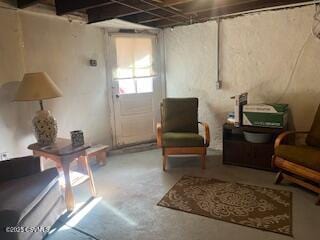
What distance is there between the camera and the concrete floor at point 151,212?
2.07 metres

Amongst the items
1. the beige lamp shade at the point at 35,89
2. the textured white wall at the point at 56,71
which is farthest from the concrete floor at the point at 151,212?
the beige lamp shade at the point at 35,89

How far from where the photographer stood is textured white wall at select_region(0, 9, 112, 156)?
2693mm

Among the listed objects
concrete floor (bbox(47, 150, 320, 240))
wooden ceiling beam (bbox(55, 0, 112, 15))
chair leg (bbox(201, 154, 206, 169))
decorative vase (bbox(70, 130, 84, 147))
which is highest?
wooden ceiling beam (bbox(55, 0, 112, 15))

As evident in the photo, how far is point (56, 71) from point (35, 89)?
28.6 inches

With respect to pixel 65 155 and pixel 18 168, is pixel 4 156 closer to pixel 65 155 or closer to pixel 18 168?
pixel 18 168

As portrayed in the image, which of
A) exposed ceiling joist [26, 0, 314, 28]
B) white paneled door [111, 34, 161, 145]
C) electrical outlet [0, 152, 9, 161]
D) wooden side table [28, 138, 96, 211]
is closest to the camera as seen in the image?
wooden side table [28, 138, 96, 211]

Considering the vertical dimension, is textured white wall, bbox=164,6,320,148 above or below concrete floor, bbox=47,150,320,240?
above

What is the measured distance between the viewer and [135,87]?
423 centimetres

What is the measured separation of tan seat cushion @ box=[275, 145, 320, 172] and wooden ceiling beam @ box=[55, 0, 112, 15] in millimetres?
2306

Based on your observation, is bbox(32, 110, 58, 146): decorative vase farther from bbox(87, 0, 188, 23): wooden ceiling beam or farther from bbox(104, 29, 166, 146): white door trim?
bbox(104, 29, 166, 146): white door trim

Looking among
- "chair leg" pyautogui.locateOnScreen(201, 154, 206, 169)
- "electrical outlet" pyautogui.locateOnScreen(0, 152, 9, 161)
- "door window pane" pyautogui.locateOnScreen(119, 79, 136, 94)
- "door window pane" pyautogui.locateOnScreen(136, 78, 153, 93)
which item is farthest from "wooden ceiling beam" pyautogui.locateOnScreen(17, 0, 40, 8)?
"chair leg" pyautogui.locateOnScreen(201, 154, 206, 169)

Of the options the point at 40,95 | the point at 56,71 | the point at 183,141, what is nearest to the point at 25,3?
the point at 56,71

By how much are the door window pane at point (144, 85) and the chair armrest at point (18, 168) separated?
2260 millimetres

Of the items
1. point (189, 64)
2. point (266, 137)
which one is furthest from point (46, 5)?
point (266, 137)
